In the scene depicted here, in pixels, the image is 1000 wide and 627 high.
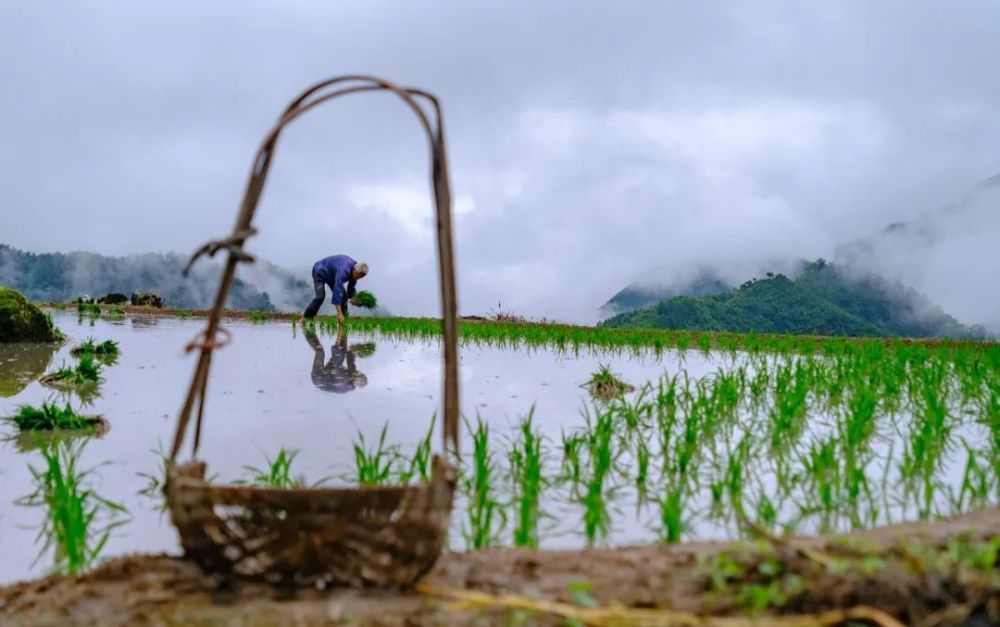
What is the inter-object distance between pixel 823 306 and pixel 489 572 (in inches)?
2076

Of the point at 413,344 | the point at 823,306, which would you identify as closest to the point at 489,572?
the point at 413,344

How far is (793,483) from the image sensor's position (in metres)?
3.23

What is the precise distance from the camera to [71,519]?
235cm

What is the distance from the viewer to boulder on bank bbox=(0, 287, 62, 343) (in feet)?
31.3

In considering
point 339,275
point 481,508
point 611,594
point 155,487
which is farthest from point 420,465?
point 339,275

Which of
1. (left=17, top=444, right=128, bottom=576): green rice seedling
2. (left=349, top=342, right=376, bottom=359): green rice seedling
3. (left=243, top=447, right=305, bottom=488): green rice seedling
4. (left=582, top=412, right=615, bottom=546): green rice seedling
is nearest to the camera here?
(left=17, top=444, right=128, bottom=576): green rice seedling

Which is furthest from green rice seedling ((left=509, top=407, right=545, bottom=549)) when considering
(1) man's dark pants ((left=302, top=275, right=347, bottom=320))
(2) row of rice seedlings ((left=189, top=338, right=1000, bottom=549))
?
(1) man's dark pants ((left=302, top=275, right=347, bottom=320))

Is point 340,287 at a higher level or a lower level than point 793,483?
higher

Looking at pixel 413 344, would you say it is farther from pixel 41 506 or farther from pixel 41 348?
pixel 41 506

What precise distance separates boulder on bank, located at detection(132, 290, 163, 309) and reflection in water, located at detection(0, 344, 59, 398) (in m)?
13.5

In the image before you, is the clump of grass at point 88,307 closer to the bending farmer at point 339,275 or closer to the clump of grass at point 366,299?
the clump of grass at point 366,299

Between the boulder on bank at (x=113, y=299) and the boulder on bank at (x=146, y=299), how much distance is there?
0.64 m

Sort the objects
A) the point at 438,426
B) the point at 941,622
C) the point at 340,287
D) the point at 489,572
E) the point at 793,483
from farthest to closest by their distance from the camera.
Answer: the point at 340,287
the point at 438,426
the point at 793,483
the point at 489,572
the point at 941,622

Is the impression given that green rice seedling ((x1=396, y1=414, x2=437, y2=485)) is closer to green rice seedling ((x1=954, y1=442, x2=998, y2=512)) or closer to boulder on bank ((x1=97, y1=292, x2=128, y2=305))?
green rice seedling ((x1=954, y1=442, x2=998, y2=512))
